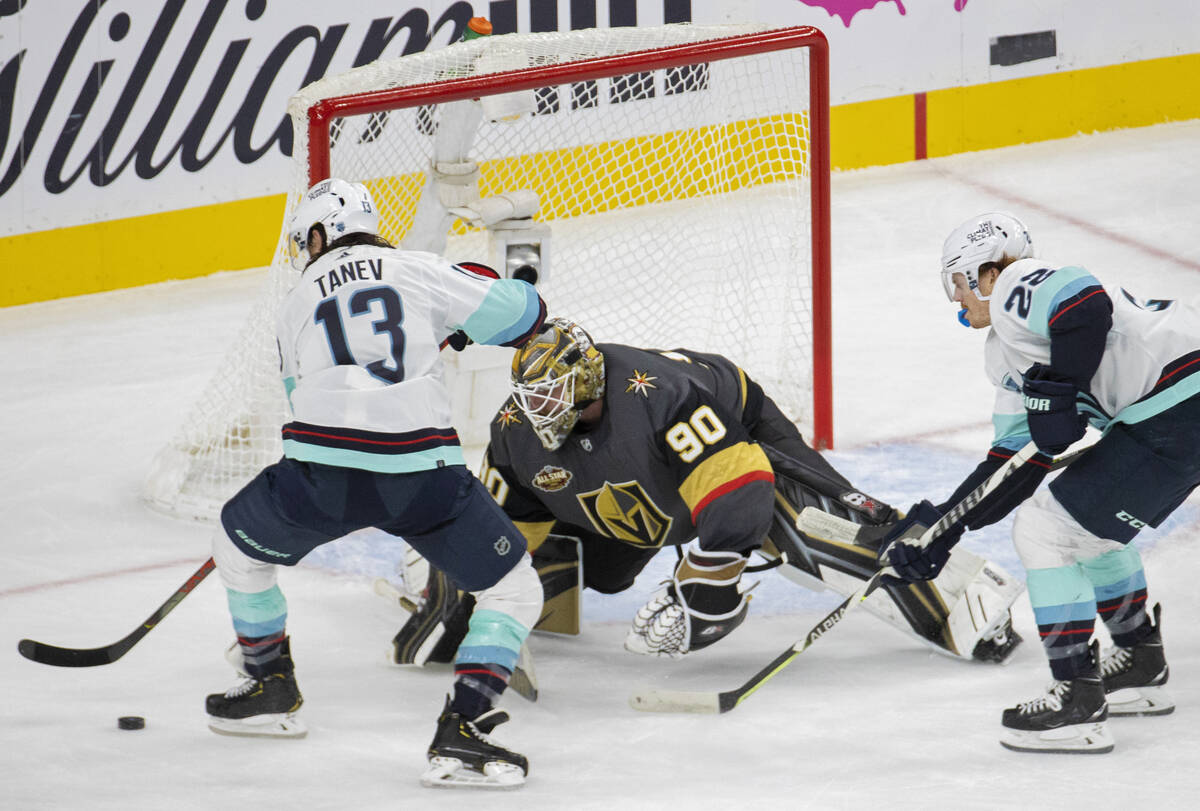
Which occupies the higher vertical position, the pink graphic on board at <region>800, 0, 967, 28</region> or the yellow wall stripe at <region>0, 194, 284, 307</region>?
the pink graphic on board at <region>800, 0, 967, 28</region>

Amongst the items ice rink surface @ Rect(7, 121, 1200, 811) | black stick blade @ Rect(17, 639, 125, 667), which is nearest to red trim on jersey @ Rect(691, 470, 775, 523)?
ice rink surface @ Rect(7, 121, 1200, 811)

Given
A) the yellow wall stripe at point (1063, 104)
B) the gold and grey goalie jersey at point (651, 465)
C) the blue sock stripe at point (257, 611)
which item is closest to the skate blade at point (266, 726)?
the blue sock stripe at point (257, 611)

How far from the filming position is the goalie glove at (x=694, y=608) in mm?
3463

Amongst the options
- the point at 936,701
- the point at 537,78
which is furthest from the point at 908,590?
the point at 537,78

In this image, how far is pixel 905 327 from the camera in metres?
6.07

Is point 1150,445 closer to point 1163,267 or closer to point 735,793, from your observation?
point 735,793

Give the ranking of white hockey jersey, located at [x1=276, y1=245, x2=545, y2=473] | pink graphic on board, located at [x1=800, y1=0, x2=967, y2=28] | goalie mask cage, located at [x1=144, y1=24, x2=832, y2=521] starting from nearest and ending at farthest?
white hockey jersey, located at [x1=276, y1=245, x2=545, y2=473] < goalie mask cage, located at [x1=144, y1=24, x2=832, y2=521] < pink graphic on board, located at [x1=800, y1=0, x2=967, y2=28]

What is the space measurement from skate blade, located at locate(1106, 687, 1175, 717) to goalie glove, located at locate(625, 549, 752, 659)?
0.69m

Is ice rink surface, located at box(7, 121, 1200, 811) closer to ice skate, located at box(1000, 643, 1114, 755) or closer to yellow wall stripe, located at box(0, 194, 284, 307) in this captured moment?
ice skate, located at box(1000, 643, 1114, 755)

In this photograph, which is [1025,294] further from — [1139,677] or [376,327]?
[376,327]

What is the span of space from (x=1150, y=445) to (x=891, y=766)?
68 centimetres

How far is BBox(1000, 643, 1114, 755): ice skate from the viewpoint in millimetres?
3100

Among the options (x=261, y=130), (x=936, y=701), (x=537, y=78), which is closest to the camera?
(x=936, y=701)

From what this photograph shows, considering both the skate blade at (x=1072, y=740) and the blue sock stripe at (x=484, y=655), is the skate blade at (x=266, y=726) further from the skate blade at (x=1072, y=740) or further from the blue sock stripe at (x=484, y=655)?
the skate blade at (x=1072, y=740)
